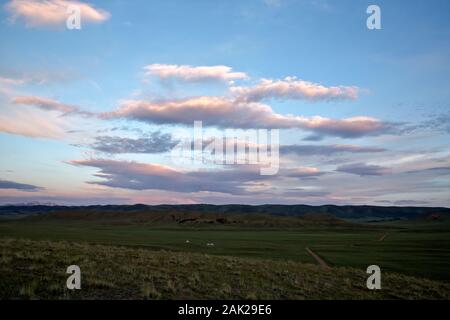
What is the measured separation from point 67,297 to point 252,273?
12232 mm

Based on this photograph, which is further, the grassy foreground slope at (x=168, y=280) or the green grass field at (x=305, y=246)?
the green grass field at (x=305, y=246)

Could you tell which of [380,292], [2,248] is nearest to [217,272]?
[380,292]

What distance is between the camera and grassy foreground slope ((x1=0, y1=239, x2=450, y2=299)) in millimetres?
15773

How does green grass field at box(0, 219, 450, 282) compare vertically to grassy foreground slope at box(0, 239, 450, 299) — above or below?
below

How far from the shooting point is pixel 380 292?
21.5m

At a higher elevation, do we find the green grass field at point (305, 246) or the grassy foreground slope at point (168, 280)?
the grassy foreground slope at point (168, 280)

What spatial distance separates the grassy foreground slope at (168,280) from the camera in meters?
15.8

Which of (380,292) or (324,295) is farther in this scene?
(380,292)

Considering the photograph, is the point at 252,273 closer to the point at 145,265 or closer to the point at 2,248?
the point at 145,265

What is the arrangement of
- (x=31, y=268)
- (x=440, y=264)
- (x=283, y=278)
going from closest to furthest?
(x=31, y=268) → (x=283, y=278) → (x=440, y=264)

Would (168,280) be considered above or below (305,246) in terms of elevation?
above

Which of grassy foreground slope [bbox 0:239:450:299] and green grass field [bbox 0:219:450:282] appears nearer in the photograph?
grassy foreground slope [bbox 0:239:450:299]

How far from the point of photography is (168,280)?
18.8 m

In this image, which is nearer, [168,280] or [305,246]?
[168,280]
